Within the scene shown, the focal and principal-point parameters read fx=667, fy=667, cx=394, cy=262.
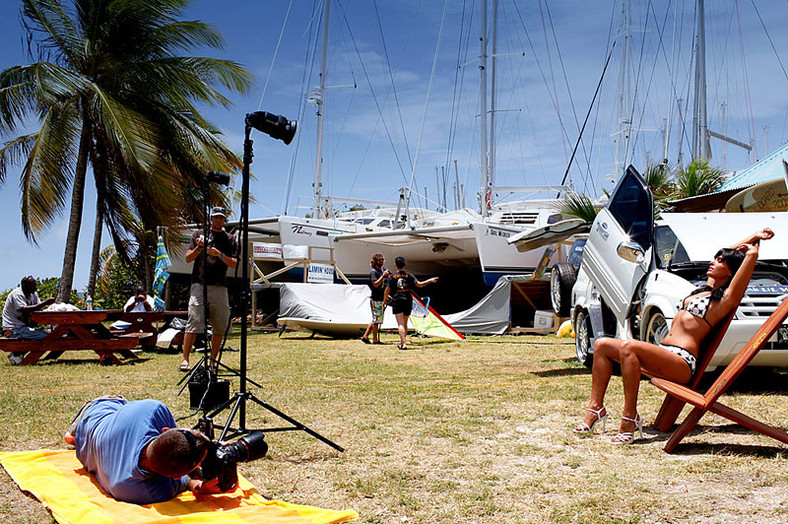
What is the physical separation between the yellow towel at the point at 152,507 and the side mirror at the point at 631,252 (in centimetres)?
441

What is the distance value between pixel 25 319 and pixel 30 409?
4732 mm

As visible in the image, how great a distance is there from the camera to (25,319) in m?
9.73

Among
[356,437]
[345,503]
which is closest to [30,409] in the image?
[356,437]

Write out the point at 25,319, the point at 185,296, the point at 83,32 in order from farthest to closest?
the point at 185,296
the point at 83,32
the point at 25,319

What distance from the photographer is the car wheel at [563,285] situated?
10242 millimetres

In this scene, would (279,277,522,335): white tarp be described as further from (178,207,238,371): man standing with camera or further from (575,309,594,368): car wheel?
(575,309,594,368): car wheel

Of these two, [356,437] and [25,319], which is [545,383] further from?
[25,319]

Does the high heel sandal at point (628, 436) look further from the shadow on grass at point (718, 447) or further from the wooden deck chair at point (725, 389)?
the wooden deck chair at point (725, 389)

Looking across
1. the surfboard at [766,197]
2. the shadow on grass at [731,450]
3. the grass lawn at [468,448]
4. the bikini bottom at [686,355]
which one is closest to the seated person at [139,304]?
the grass lawn at [468,448]

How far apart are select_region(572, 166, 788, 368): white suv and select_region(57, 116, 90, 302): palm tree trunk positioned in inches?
461

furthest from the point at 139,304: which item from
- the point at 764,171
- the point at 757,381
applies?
the point at 764,171

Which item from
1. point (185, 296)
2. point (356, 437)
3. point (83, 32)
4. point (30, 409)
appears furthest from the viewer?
point (185, 296)

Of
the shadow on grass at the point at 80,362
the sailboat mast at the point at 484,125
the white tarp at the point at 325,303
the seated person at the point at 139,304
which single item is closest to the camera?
the shadow on grass at the point at 80,362

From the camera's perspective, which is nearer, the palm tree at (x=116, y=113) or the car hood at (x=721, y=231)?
the car hood at (x=721, y=231)
